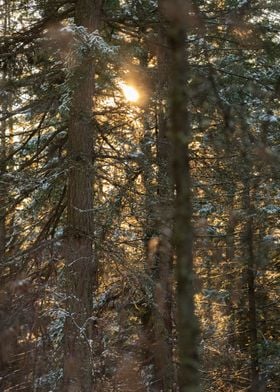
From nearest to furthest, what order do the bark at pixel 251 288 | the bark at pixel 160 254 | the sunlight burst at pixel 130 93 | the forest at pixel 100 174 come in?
the forest at pixel 100 174
the sunlight burst at pixel 130 93
the bark at pixel 160 254
the bark at pixel 251 288

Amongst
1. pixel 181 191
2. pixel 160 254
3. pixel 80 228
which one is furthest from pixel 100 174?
pixel 181 191

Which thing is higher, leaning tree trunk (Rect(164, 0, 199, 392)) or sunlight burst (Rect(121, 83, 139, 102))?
sunlight burst (Rect(121, 83, 139, 102))

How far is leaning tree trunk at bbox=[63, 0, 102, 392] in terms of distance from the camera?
7.12 metres

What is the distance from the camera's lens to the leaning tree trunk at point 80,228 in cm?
712

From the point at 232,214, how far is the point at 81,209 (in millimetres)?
4432

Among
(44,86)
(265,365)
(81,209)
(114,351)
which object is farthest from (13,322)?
(265,365)

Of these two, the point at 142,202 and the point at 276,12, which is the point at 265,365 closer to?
the point at 142,202

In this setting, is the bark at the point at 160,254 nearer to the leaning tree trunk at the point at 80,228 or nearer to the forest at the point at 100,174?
the forest at the point at 100,174

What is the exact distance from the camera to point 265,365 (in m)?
12.3

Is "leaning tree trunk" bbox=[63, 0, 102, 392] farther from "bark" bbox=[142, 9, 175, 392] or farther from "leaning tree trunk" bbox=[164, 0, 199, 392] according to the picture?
"leaning tree trunk" bbox=[164, 0, 199, 392]

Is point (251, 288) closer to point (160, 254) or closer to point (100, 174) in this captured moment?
point (160, 254)

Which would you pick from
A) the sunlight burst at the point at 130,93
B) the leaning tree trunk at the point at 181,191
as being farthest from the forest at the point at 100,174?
the leaning tree trunk at the point at 181,191

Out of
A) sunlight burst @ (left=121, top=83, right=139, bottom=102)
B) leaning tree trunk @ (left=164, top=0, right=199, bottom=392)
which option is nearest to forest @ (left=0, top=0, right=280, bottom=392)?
sunlight burst @ (left=121, top=83, right=139, bottom=102)

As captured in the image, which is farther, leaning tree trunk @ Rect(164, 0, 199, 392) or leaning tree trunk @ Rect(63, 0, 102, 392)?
leaning tree trunk @ Rect(63, 0, 102, 392)
